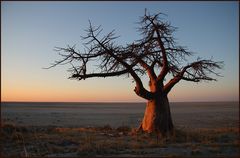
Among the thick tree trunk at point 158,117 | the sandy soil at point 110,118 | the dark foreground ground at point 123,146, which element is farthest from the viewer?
the sandy soil at point 110,118

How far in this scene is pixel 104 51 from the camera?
14.1 m

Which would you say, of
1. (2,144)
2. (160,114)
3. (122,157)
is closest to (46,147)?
(2,144)

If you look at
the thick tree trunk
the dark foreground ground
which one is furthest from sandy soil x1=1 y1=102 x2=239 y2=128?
the dark foreground ground

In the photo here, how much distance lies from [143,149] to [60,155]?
268 centimetres

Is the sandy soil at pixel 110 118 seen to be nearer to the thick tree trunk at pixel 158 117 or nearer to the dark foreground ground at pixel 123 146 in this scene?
the thick tree trunk at pixel 158 117

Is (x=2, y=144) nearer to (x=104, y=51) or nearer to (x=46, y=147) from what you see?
(x=46, y=147)

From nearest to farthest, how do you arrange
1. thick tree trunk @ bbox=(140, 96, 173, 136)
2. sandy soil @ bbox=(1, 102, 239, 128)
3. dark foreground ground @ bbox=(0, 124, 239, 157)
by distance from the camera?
dark foreground ground @ bbox=(0, 124, 239, 157) < thick tree trunk @ bbox=(140, 96, 173, 136) < sandy soil @ bbox=(1, 102, 239, 128)

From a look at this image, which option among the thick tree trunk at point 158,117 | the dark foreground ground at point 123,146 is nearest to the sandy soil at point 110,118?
the thick tree trunk at point 158,117

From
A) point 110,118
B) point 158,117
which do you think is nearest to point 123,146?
point 158,117

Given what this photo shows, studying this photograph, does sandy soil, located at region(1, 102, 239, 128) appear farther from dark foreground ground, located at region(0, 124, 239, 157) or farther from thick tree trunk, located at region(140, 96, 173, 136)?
dark foreground ground, located at region(0, 124, 239, 157)

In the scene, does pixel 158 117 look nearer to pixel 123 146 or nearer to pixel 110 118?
pixel 123 146

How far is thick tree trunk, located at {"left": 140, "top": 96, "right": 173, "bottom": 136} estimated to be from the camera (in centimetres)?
1482

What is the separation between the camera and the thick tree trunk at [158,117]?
14.8 m

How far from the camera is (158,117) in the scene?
587 inches
